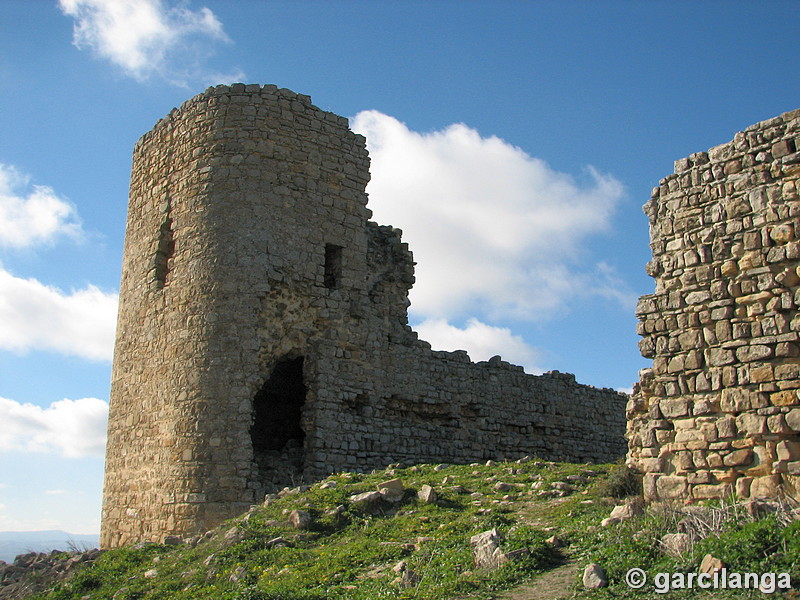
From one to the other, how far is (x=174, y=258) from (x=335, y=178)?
2.84 m

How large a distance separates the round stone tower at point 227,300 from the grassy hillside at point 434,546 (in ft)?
4.58

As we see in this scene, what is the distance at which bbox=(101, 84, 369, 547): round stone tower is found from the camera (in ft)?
36.9

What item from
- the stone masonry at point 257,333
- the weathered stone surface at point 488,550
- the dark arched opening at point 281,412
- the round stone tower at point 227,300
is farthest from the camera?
the dark arched opening at point 281,412

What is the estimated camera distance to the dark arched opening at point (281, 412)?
1241 centimetres

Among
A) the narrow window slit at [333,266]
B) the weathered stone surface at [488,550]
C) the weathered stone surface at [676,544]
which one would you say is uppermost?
the narrow window slit at [333,266]

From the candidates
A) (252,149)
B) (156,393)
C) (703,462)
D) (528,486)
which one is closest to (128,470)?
(156,393)

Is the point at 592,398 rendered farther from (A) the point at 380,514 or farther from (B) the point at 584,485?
(A) the point at 380,514

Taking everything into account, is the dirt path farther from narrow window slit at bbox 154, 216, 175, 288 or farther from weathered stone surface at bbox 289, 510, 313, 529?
narrow window slit at bbox 154, 216, 175, 288

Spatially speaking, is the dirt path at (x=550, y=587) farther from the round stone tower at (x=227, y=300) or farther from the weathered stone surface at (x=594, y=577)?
the round stone tower at (x=227, y=300)

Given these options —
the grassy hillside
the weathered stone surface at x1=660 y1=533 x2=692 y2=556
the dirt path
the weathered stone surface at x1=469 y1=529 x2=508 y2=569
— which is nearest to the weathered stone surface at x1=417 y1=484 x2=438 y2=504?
the grassy hillside

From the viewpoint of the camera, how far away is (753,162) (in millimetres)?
7500

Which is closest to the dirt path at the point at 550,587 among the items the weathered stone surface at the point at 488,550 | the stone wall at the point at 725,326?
the weathered stone surface at the point at 488,550

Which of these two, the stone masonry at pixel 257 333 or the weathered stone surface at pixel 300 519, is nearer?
the weathered stone surface at pixel 300 519

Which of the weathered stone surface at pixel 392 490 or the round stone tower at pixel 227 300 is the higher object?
the round stone tower at pixel 227 300
